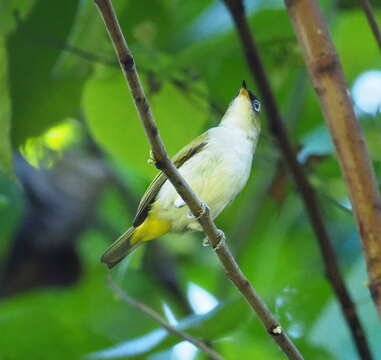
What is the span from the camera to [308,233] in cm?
438

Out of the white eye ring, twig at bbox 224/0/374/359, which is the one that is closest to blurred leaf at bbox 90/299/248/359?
twig at bbox 224/0/374/359

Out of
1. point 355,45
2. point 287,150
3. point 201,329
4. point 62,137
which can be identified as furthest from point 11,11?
point 62,137

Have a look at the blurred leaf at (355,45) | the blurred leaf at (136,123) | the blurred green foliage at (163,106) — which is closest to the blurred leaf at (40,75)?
the blurred green foliage at (163,106)

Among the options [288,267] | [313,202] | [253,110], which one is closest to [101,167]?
[288,267]

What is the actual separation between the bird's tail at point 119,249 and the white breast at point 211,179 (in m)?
0.13

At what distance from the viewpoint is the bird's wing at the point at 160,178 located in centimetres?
282

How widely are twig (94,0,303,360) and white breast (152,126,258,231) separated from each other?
0.82m

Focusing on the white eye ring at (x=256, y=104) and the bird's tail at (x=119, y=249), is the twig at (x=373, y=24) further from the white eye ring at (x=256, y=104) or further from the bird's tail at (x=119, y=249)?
the bird's tail at (x=119, y=249)

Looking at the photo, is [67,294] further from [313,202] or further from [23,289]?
[313,202]

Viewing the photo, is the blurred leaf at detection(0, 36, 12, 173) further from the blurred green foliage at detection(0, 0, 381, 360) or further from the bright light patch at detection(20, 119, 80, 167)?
the bright light patch at detection(20, 119, 80, 167)

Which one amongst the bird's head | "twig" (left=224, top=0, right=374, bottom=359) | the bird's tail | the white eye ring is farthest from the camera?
the bird's head

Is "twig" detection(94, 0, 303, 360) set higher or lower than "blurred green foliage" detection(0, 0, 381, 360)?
lower

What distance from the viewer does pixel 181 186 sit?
188cm

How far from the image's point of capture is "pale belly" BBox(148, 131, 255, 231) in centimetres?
291
